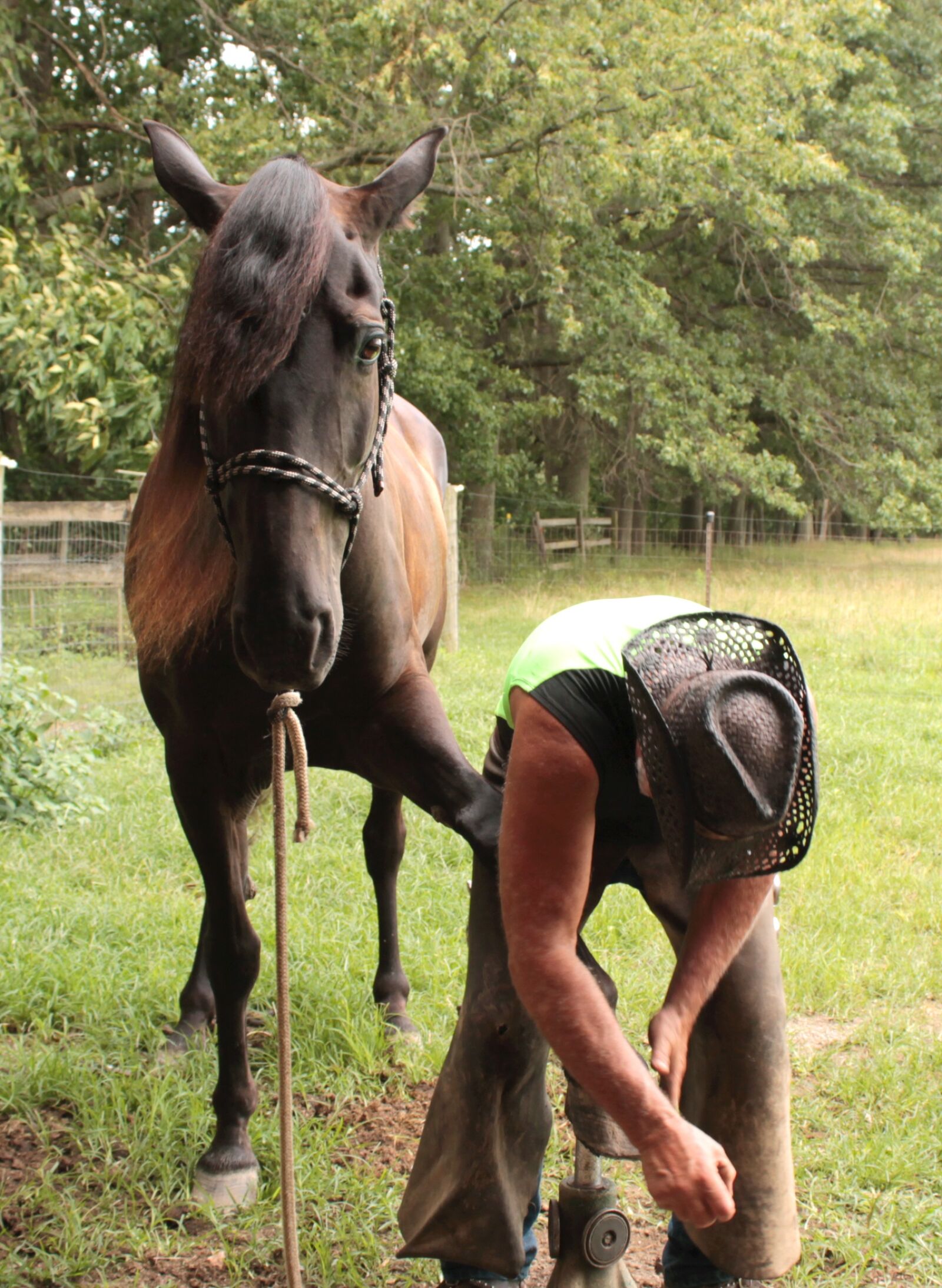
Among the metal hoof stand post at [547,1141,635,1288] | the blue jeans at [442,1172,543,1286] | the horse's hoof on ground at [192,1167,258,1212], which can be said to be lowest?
the horse's hoof on ground at [192,1167,258,1212]

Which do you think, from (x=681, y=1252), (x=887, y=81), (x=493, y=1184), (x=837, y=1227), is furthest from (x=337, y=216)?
(x=887, y=81)

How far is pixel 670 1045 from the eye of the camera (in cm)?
179

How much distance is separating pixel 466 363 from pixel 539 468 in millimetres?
8670

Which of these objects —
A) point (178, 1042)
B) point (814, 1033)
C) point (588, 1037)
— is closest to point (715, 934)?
point (588, 1037)

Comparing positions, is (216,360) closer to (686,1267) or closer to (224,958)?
(224,958)

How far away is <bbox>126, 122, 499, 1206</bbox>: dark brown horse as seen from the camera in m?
1.92

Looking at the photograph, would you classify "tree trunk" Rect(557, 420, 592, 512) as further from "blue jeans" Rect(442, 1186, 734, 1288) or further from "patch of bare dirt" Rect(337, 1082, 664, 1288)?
"blue jeans" Rect(442, 1186, 734, 1288)

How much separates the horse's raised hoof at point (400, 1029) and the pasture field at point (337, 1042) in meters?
0.04

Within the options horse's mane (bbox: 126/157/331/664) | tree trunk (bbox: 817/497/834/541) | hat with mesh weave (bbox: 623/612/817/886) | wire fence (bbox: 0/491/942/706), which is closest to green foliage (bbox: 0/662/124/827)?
wire fence (bbox: 0/491/942/706)

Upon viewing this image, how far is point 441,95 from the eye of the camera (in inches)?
471

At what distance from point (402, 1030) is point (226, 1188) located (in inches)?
30.4

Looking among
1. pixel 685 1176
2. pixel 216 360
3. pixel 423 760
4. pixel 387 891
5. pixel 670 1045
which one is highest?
pixel 216 360

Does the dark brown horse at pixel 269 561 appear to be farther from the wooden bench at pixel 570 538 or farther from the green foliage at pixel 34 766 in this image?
the wooden bench at pixel 570 538

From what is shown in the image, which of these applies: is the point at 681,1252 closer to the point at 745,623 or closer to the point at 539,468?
the point at 745,623
